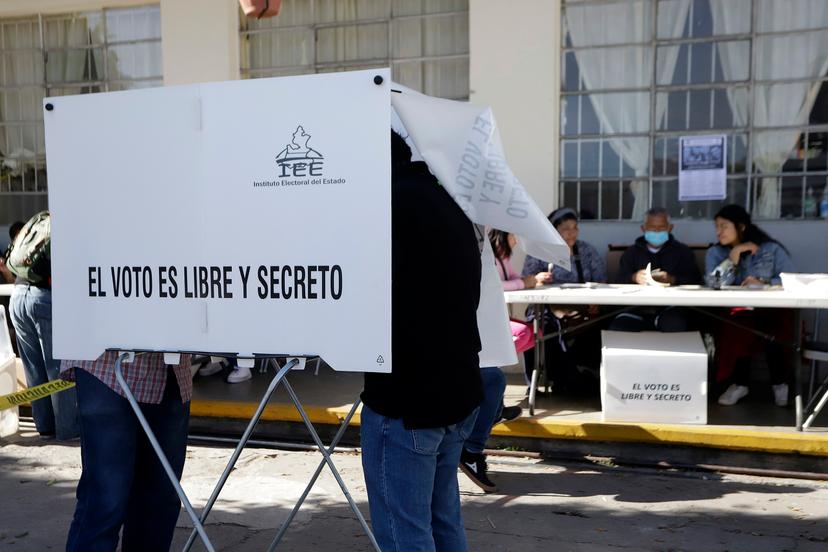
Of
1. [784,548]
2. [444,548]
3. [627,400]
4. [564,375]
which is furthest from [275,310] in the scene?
[564,375]

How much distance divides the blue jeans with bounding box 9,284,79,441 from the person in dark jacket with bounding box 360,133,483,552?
3.75 meters

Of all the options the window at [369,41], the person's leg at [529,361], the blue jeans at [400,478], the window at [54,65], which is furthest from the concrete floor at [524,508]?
the window at [54,65]

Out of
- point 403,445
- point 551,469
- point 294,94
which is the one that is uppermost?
point 294,94

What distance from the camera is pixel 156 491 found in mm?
3152

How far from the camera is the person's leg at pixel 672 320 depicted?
5809mm

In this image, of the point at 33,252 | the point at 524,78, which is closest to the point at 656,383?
the point at 524,78

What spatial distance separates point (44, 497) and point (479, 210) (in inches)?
140

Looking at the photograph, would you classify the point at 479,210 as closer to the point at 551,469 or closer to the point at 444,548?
the point at 444,548

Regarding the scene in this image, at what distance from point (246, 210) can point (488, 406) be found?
2.35m

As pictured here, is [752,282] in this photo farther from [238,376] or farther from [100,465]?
[100,465]

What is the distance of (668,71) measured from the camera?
268 inches

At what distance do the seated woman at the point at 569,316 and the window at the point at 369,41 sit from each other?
73.0 inches

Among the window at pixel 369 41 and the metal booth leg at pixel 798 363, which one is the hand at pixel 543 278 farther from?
the window at pixel 369 41

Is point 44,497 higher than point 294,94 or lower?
lower
